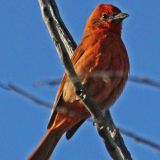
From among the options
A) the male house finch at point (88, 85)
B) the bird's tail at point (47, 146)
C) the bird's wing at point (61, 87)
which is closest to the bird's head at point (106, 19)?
the male house finch at point (88, 85)

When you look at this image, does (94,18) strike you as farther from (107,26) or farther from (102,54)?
(102,54)

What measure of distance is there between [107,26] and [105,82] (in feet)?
3.80

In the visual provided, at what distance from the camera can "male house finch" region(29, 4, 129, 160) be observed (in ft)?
16.9

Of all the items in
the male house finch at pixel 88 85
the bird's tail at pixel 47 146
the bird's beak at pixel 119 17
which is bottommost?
the bird's tail at pixel 47 146

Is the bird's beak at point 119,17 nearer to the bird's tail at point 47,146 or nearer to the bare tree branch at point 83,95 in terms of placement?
the bird's tail at point 47,146

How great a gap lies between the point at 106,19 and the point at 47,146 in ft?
6.25

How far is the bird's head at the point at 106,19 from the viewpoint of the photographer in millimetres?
6047

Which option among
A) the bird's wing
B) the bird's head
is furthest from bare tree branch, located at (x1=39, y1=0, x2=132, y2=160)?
the bird's head

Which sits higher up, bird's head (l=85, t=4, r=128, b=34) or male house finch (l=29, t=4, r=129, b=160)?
bird's head (l=85, t=4, r=128, b=34)

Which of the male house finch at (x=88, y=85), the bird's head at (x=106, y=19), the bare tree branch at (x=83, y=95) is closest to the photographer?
the bare tree branch at (x=83, y=95)

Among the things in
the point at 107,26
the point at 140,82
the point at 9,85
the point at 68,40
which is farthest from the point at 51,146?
the point at 140,82

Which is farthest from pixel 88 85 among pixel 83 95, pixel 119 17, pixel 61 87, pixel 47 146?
pixel 83 95

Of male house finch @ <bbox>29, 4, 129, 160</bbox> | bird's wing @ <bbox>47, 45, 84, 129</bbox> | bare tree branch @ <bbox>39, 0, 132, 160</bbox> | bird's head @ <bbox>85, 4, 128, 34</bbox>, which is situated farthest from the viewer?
bird's head @ <bbox>85, 4, 128, 34</bbox>

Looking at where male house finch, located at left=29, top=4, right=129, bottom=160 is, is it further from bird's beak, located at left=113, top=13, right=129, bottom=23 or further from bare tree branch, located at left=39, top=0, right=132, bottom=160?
bare tree branch, located at left=39, top=0, right=132, bottom=160
